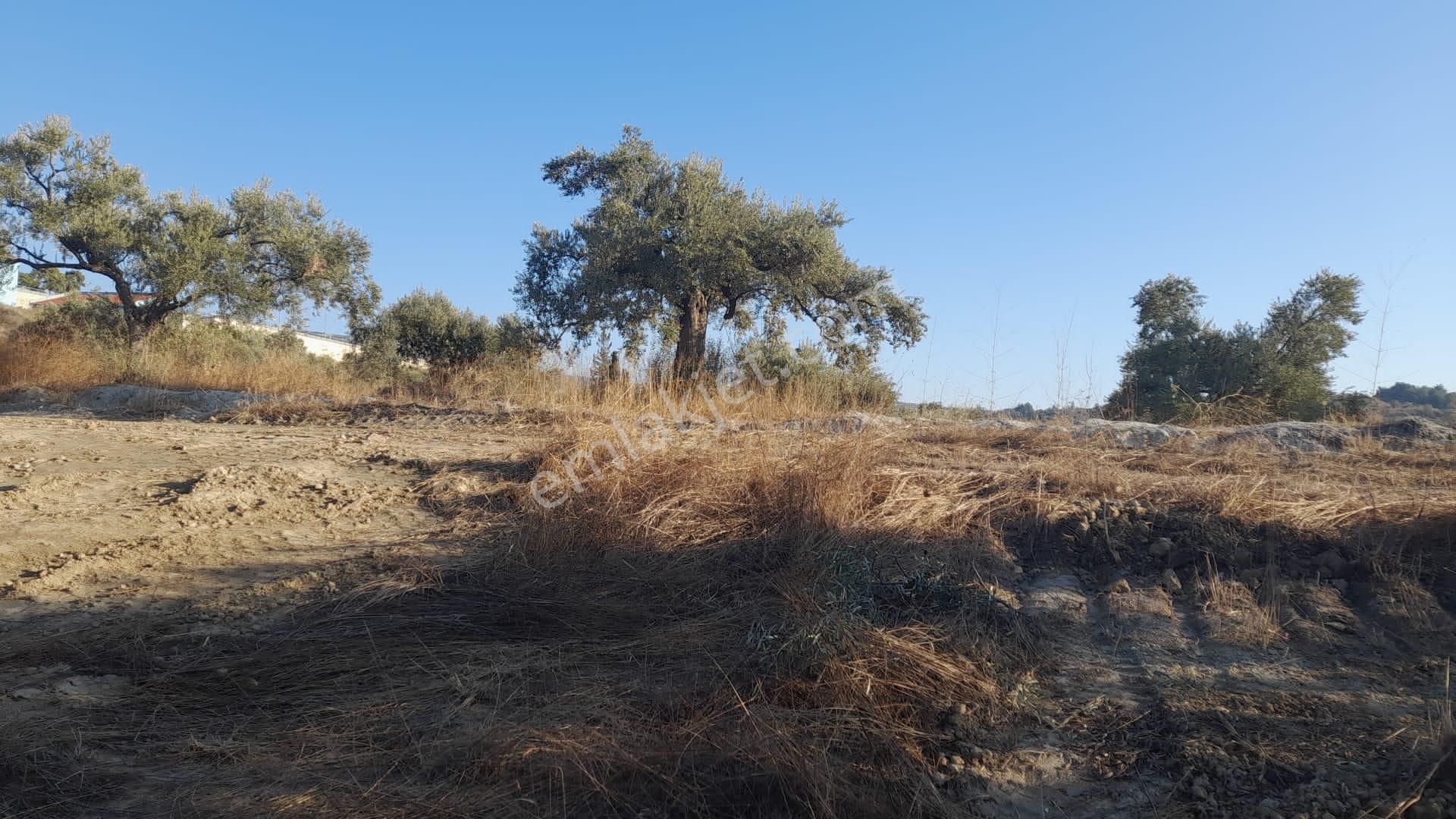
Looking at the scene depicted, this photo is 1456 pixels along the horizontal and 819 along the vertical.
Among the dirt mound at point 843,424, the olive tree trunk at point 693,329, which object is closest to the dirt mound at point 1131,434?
the dirt mound at point 843,424

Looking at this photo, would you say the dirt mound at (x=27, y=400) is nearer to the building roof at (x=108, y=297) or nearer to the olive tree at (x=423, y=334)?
the building roof at (x=108, y=297)

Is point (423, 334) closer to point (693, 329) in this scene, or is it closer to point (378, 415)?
point (693, 329)

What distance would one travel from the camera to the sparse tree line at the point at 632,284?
496 inches

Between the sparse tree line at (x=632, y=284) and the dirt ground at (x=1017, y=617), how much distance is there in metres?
6.92

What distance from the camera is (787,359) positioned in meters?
13.2

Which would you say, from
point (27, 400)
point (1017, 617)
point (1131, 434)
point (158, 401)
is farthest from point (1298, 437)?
point (27, 400)

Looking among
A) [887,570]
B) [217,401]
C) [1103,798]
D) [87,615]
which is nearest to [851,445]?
[887,570]

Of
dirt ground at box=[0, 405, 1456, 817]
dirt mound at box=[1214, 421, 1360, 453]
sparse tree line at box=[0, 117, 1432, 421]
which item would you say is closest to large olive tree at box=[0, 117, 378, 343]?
sparse tree line at box=[0, 117, 1432, 421]

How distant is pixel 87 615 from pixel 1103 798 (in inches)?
161

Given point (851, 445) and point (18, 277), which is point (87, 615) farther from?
point (18, 277)

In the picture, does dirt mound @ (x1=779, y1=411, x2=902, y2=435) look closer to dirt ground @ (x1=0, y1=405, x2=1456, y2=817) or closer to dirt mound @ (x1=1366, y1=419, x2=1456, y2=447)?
dirt ground @ (x1=0, y1=405, x2=1456, y2=817)

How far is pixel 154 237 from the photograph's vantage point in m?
15.0

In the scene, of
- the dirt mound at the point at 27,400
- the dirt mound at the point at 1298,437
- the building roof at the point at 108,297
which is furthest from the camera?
the building roof at the point at 108,297

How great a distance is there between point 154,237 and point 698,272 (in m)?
10.9
